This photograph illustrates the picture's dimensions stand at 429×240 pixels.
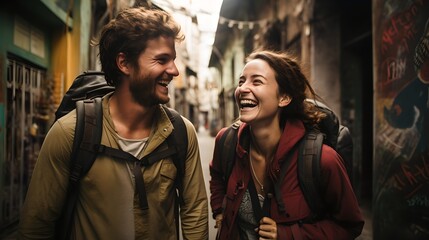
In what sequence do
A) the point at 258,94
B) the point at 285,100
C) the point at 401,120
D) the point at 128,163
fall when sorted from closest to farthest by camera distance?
the point at 128,163
the point at 258,94
the point at 285,100
the point at 401,120

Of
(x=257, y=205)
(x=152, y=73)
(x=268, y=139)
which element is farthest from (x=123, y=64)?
(x=257, y=205)

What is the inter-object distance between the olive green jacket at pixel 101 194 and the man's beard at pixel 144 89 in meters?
0.19

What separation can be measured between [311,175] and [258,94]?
64 centimetres

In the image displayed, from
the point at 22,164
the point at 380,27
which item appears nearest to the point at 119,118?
the point at 380,27

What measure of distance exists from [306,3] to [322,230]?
7192 mm

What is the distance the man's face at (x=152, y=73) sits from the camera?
2160mm

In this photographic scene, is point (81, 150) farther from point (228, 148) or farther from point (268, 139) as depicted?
point (268, 139)

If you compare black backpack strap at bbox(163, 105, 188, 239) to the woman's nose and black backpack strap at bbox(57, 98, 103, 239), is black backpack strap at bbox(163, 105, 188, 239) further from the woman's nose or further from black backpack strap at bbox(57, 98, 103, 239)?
black backpack strap at bbox(57, 98, 103, 239)

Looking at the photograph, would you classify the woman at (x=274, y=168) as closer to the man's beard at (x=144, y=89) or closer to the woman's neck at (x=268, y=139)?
the woman's neck at (x=268, y=139)

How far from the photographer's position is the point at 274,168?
7.26 ft

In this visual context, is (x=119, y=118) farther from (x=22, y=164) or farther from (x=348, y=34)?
(x=348, y=34)

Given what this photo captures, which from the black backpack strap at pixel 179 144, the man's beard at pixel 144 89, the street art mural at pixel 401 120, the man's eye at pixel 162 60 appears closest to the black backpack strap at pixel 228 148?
the black backpack strap at pixel 179 144

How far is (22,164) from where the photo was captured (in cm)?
546

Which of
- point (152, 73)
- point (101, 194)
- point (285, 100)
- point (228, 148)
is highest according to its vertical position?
point (152, 73)
